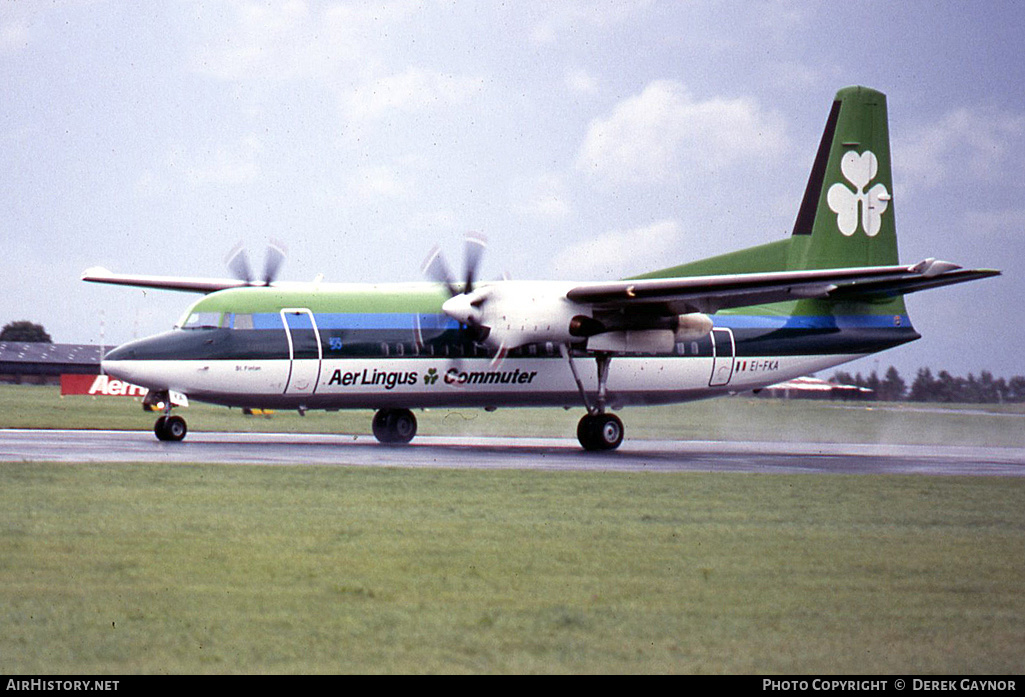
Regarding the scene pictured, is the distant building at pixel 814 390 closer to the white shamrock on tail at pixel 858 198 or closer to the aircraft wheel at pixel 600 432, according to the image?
the white shamrock on tail at pixel 858 198

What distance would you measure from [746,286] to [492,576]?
16.5 m

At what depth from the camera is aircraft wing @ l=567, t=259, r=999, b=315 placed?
24.5 m

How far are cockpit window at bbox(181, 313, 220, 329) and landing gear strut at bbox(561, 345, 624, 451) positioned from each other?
8.32 meters

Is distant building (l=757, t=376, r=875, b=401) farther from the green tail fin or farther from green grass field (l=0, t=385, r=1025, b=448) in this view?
the green tail fin

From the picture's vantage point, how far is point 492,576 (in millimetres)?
9766

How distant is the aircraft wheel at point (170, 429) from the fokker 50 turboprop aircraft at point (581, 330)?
0.05 m

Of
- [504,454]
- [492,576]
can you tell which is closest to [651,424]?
[504,454]

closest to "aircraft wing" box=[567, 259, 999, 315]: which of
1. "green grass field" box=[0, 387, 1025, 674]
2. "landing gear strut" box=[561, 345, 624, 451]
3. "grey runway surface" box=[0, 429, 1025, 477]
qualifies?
"landing gear strut" box=[561, 345, 624, 451]

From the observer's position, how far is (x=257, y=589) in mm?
8930

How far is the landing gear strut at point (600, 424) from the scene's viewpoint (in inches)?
1096

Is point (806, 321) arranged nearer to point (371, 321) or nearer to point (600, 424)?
point (600, 424)

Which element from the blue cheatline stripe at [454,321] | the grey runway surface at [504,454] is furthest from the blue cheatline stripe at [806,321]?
the grey runway surface at [504,454]

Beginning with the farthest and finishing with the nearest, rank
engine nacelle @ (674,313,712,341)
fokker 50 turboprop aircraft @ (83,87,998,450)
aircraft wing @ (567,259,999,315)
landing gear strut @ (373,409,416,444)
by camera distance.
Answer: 1. landing gear strut @ (373,409,416,444)
2. engine nacelle @ (674,313,712,341)
3. fokker 50 turboprop aircraft @ (83,87,998,450)
4. aircraft wing @ (567,259,999,315)

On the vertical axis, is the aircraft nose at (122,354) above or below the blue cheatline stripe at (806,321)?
below
